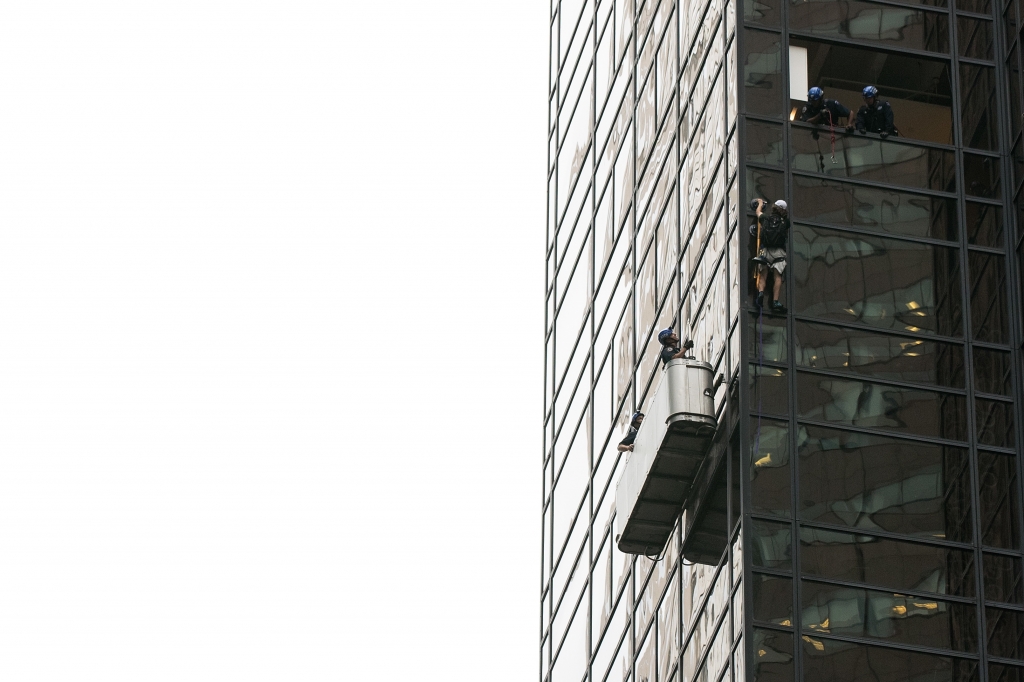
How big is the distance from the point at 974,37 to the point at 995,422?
29.5 feet

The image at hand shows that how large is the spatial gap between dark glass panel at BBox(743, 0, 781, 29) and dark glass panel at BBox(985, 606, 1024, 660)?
12821mm

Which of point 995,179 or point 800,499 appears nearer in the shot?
point 800,499

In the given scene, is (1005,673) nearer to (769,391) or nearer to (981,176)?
(769,391)

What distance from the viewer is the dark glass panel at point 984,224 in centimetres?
4869

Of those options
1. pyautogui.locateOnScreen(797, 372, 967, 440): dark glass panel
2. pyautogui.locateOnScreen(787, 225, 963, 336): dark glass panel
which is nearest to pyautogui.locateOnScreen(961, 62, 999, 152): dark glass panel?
pyautogui.locateOnScreen(787, 225, 963, 336): dark glass panel

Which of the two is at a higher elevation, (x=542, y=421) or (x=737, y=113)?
(x=737, y=113)

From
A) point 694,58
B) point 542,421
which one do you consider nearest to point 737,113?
point 694,58

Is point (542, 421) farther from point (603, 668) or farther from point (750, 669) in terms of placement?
point (750, 669)

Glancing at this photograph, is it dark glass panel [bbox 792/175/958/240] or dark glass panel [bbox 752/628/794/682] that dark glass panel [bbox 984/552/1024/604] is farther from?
dark glass panel [bbox 792/175/958/240]

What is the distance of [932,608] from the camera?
44.3 metres

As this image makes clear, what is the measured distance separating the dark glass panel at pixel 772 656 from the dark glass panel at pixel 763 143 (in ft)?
32.4

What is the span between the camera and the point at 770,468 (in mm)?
44438

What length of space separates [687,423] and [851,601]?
15.2ft

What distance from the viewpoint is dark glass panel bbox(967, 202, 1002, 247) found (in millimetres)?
48688
